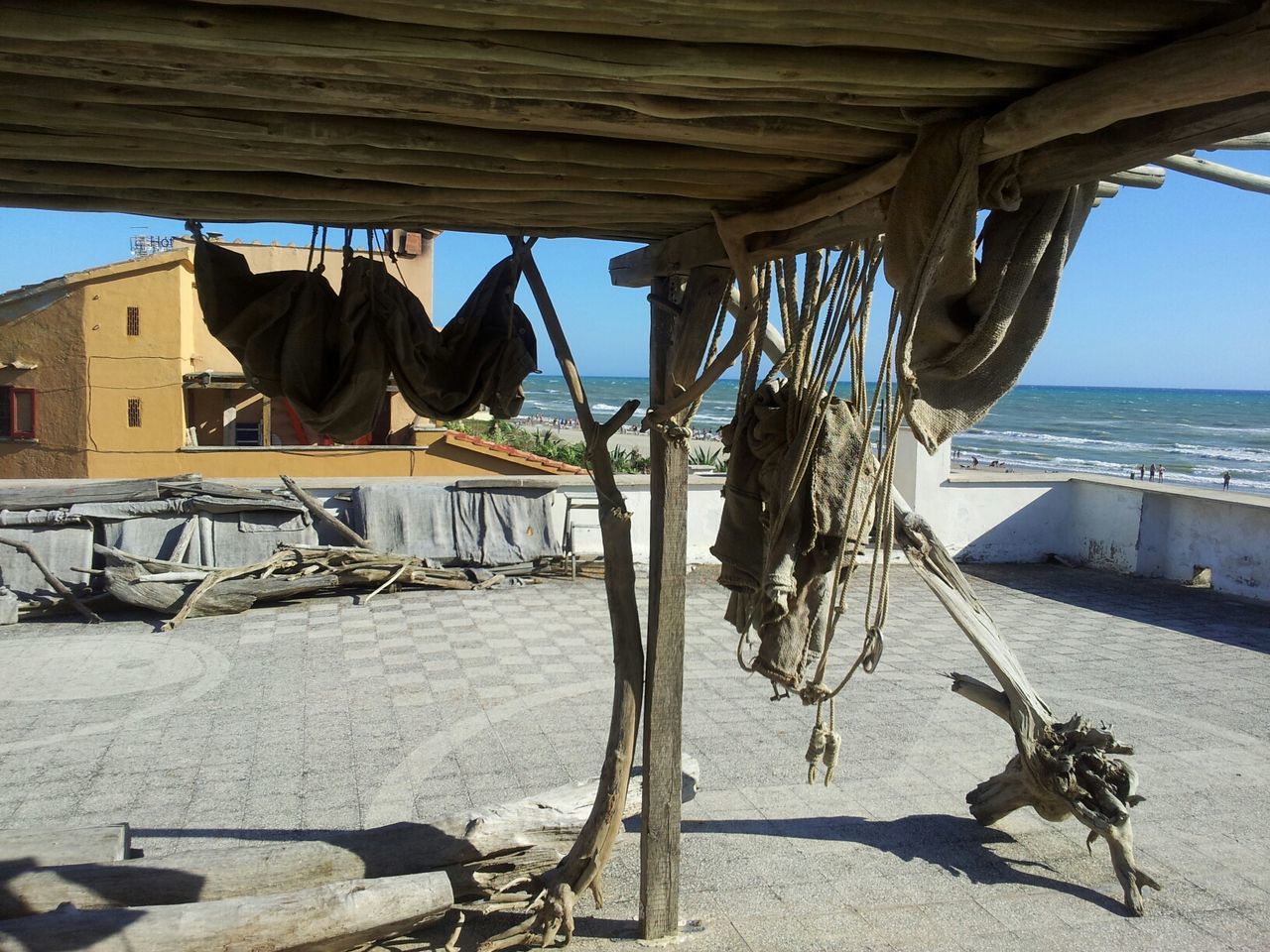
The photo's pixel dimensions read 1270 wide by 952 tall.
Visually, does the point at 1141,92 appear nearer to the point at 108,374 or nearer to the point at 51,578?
the point at 51,578

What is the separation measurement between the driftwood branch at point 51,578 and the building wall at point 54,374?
18.8 feet

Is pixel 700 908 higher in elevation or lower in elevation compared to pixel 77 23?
lower

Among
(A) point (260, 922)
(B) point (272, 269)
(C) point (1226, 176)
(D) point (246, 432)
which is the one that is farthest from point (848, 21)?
(D) point (246, 432)

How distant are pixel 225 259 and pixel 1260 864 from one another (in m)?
5.04

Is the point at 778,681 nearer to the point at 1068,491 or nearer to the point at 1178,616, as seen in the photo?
the point at 1178,616

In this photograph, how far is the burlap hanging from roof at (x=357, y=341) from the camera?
3.37m

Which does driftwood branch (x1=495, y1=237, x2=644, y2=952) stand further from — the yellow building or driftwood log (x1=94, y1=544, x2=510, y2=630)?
the yellow building

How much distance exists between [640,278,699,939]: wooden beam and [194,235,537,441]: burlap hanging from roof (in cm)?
65

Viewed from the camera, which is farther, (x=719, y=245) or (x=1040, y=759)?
(x=1040, y=759)

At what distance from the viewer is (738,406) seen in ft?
11.1

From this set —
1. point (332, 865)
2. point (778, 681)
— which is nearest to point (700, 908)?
point (778, 681)

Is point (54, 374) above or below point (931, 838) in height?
above

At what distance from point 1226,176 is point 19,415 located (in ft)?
48.4

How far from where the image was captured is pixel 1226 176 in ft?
9.12
